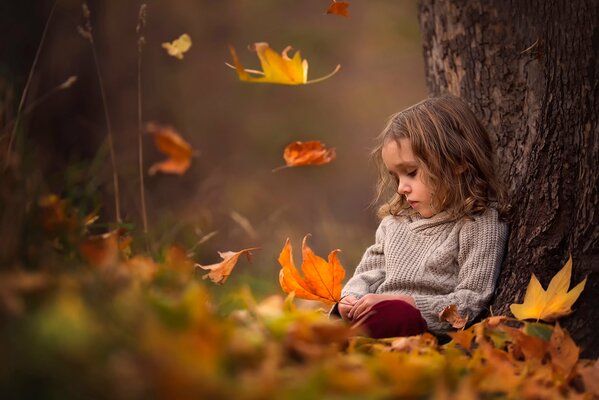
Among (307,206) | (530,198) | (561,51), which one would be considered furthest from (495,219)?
(307,206)

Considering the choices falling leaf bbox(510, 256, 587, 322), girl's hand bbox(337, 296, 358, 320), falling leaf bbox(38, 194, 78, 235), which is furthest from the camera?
girl's hand bbox(337, 296, 358, 320)

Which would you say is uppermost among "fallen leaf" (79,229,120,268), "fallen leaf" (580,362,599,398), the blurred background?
"fallen leaf" (79,229,120,268)

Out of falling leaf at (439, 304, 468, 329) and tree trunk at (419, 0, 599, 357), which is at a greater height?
tree trunk at (419, 0, 599, 357)

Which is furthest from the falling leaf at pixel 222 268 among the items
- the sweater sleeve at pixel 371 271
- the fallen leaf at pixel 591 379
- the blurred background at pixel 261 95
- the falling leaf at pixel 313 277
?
the blurred background at pixel 261 95

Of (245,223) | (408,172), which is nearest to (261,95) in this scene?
(245,223)

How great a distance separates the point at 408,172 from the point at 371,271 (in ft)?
1.37

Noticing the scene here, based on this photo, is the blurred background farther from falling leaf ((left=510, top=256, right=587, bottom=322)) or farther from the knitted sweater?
falling leaf ((left=510, top=256, right=587, bottom=322))

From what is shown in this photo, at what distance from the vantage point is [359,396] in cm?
109

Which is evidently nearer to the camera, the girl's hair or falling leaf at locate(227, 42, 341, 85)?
falling leaf at locate(227, 42, 341, 85)

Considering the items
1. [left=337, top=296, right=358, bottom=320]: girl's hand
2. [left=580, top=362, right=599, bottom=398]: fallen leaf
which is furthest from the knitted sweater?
[left=580, top=362, right=599, bottom=398]: fallen leaf

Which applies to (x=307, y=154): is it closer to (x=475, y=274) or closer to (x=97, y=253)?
(x=475, y=274)

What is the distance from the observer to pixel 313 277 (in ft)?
7.45

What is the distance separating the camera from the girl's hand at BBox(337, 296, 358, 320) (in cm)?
240

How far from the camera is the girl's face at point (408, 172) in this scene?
8.13 feet
